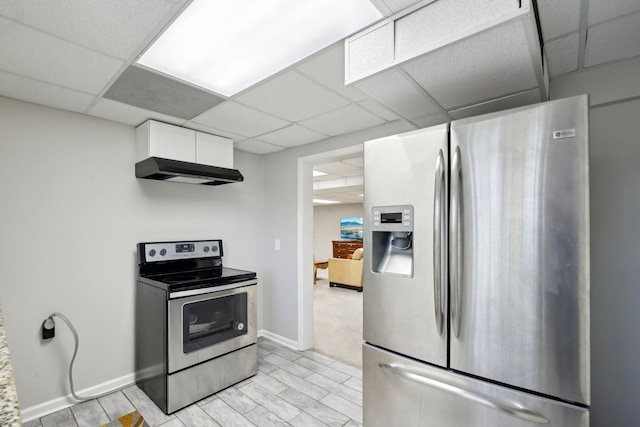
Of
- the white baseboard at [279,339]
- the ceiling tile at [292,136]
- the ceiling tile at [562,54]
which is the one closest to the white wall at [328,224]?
the white baseboard at [279,339]

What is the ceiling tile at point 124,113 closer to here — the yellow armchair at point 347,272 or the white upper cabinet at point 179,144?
the white upper cabinet at point 179,144

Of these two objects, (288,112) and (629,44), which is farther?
(288,112)

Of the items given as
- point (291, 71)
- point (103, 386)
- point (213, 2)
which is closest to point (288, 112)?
point (291, 71)

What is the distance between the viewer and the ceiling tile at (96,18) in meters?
1.26

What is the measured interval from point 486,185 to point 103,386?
10.2 feet

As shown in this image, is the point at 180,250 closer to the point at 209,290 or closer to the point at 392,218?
the point at 209,290

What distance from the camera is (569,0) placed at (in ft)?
4.07

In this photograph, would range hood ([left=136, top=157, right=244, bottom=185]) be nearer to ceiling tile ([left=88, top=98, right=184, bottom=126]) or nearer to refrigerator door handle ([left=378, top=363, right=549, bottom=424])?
ceiling tile ([left=88, top=98, right=184, bottom=126])

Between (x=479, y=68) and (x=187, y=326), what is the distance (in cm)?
244

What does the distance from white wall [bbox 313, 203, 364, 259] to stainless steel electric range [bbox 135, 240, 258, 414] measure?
869 cm

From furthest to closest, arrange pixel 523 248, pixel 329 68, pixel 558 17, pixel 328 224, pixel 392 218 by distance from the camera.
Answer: pixel 328 224 < pixel 329 68 < pixel 392 218 < pixel 558 17 < pixel 523 248

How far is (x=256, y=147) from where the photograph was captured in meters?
3.44

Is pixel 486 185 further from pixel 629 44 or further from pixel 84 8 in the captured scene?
pixel 84 8

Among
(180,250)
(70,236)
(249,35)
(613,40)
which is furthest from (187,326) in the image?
(613,40)
